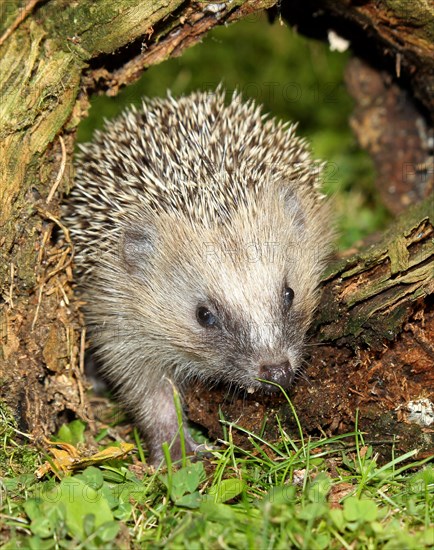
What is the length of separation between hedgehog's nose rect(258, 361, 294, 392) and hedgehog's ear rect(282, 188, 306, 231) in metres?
0.81

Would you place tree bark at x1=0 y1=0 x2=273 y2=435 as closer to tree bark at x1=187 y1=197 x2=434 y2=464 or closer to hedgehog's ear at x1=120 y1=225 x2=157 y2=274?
hedgehog's ear at x1=120 y1=225 x2=157 y2=274

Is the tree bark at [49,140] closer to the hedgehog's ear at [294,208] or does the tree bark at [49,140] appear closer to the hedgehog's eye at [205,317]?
the hedgehog's eye at [205,317]

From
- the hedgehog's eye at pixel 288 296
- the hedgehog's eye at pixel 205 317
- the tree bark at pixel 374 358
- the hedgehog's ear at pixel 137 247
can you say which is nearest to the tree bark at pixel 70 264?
the tree bark at pixel 374 358

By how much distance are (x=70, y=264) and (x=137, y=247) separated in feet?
1.02

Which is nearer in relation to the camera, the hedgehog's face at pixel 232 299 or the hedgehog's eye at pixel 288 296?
the hedgehog's face at pixel 232 299

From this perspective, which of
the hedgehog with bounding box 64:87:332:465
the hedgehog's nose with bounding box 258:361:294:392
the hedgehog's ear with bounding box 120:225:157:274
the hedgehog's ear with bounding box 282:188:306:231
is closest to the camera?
the hedgehog's nose with bounding box 258:361:294:392

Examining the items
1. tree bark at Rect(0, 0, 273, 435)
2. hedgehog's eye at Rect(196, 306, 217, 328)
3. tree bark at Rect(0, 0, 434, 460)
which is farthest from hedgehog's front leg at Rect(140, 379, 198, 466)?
hedgehog's eye at Rect(196, 306, 217, 328)

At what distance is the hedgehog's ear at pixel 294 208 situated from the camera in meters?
3.31

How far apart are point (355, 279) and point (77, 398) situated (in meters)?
1.35

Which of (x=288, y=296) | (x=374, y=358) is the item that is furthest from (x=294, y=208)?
(x=374, y=358)

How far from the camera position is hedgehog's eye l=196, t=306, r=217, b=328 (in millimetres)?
3002

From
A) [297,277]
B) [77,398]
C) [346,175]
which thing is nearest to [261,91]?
[346,175]

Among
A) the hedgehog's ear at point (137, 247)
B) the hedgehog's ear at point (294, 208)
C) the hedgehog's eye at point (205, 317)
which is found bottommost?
the hedgehog's eye at point (205, 317)

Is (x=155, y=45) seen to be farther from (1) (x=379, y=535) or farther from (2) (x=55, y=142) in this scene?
(1) (x=379, y=535)
